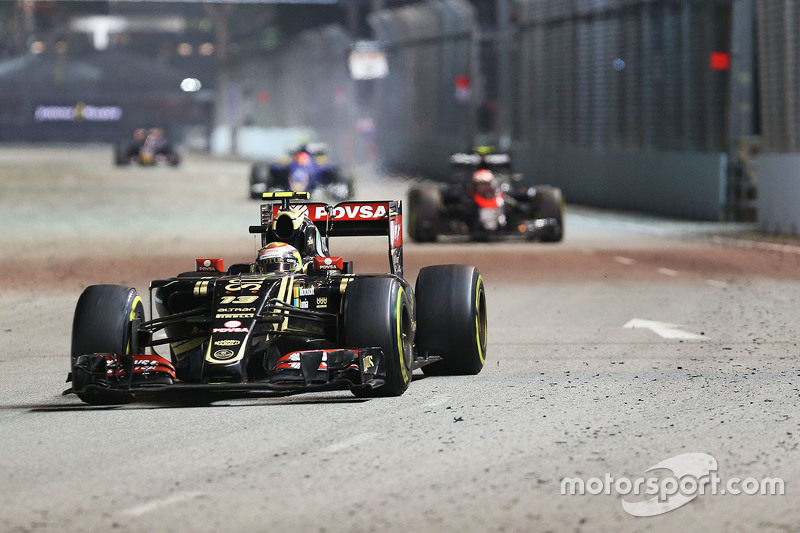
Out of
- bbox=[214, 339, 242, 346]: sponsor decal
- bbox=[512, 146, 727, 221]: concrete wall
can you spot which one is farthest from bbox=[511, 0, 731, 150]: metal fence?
bbox=[214, 339, 242, 346]: sponsor decal

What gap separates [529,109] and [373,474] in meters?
34.3

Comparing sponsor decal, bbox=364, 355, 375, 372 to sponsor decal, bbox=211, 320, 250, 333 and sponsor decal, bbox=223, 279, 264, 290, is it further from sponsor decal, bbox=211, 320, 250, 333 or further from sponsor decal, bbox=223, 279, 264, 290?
sponsor decal, bbox=223, 279, 264, 290

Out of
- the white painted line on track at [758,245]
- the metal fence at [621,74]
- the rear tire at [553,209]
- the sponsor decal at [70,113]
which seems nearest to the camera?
the white painted line on track at [758,245]

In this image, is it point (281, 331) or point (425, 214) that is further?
point (425, 214)

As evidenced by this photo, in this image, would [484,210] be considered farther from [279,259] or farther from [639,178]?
[279,259]

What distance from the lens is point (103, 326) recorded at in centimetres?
Result: 947

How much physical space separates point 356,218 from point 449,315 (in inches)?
61.7

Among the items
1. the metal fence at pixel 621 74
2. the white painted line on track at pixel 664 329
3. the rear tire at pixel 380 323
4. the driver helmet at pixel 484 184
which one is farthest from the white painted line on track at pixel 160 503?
the metal fence at pixel 621 74

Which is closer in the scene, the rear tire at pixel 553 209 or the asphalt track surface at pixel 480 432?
the asphalt track surface at pixel 480 432

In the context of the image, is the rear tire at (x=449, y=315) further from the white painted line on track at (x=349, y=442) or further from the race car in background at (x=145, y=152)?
the race car in background at (x=145, y=152)

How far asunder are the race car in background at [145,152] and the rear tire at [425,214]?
3656cm

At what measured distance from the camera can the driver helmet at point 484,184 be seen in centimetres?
2308

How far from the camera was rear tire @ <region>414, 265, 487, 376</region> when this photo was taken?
10117 millimetres

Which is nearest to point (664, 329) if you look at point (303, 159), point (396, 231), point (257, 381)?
point (396, 231)
